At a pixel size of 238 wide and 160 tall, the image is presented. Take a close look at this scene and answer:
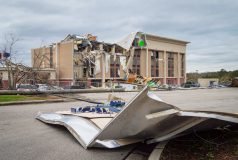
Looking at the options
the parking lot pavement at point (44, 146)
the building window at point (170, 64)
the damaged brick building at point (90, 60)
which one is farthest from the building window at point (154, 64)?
the parking lot pavement at point (44, 146)

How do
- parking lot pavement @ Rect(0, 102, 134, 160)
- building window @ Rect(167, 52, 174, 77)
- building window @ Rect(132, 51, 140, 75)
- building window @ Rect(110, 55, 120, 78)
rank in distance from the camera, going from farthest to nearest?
1. building window @ Rect(167, 52, 174, 77)
2. building window @ Rect(132, 51, 140, 75)
3. building window @ Rect(110, 55, 120, 78)
4. parking lot pavement @ Rect(0, 102, 134, 160)

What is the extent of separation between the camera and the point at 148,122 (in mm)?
4078

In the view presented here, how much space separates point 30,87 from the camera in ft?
83.7

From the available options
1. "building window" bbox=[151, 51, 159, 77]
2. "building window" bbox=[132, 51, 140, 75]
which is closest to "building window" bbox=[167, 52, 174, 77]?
"building window" bbox=[151, 51, 159, 77]

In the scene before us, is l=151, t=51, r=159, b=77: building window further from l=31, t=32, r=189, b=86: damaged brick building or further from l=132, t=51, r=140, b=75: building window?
l=132, t=51, r=140, b=75: building window

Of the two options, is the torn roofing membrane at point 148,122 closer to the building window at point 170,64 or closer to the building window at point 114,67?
the building window at point 114,67

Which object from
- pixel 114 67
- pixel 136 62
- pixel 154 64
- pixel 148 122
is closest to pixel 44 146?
pixel 148 122

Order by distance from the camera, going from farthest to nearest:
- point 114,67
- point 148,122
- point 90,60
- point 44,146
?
1. point 114,67
2. point 90,60
3. point 44,146
4. point 148,122

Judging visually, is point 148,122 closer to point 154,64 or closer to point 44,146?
point 44,146

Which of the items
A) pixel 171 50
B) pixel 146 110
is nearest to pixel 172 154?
pixel 146 110

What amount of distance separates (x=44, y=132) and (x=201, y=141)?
3.83 m

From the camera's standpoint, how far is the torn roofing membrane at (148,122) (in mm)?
3816

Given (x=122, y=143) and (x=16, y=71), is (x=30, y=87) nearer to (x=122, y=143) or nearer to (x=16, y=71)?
(x=16, y=71)

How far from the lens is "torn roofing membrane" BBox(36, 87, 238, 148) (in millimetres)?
3816
